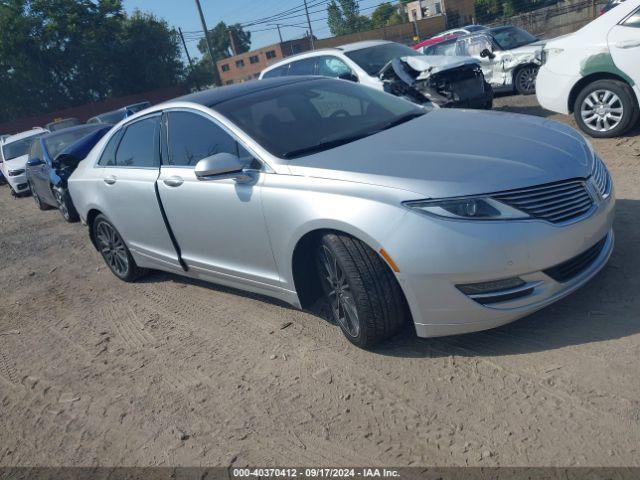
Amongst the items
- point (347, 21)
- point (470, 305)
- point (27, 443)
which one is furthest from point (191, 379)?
point (347, 21)

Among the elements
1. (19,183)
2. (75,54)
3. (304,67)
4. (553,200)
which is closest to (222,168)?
(553,200)

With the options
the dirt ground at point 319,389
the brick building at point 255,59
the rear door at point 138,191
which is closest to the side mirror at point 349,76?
the rear door at point 138,191

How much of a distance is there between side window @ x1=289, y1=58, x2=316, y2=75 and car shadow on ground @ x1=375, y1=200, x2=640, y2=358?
7.29 metres

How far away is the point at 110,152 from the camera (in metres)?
5.51

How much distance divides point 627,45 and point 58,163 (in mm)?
7749

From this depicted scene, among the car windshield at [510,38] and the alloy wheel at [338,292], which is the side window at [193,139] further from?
the car windshield at [510,38]

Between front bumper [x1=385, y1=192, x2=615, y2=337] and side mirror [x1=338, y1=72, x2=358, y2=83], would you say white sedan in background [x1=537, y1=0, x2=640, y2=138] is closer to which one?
side mirror [x1=338, y1=72, x2=358, y2=83]

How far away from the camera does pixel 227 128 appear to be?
13.3 feet

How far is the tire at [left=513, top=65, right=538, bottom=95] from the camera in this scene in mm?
11594

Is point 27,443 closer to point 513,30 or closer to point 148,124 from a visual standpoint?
point 148,124

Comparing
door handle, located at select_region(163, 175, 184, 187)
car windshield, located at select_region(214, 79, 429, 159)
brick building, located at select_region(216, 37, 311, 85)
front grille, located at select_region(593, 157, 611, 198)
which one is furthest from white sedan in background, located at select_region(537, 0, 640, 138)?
brick building, located at select_region(216, 37, 311, 85)

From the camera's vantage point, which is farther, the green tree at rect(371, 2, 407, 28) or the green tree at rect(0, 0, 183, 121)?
the green tree at rect(371, 2, 407, 28)

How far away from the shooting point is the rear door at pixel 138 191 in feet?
15.7

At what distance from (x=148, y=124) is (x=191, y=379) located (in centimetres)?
228
